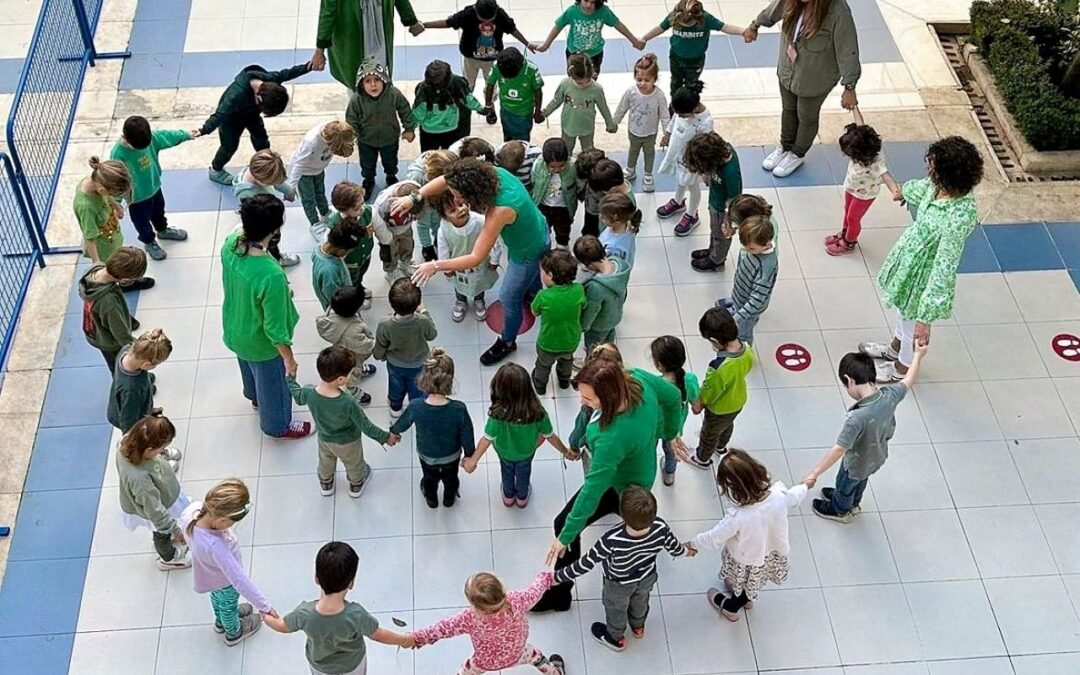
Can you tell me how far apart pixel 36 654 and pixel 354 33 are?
460 cm

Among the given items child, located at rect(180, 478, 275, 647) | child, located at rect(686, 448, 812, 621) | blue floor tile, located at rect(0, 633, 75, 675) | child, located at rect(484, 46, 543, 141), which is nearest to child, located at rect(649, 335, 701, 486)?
child, located at rect(686, 448, 812, 621)

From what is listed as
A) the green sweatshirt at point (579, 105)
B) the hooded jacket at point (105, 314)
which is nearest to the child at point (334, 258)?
the hooded jacket at point (105, 314)

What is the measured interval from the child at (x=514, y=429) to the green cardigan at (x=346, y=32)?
352cm

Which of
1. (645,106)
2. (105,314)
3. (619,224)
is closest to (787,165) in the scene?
(645,106)

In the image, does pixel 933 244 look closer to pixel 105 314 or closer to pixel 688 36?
pixel 688 36

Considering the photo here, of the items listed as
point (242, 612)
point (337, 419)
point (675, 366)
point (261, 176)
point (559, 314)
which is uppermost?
point (261, 176)

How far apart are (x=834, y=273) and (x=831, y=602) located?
254cm

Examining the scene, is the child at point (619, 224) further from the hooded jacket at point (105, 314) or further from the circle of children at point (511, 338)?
the hooded jacket at point (105, 314)

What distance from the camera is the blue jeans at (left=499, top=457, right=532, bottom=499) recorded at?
564 cm

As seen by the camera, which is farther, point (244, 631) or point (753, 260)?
point (753, 260)

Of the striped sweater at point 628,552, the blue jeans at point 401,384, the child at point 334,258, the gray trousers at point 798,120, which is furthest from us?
the gray trousers at point 798,120

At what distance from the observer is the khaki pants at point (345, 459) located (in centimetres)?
564

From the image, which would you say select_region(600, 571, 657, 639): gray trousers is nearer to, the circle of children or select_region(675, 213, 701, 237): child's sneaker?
the circle of children

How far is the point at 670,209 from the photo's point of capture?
299 inches
